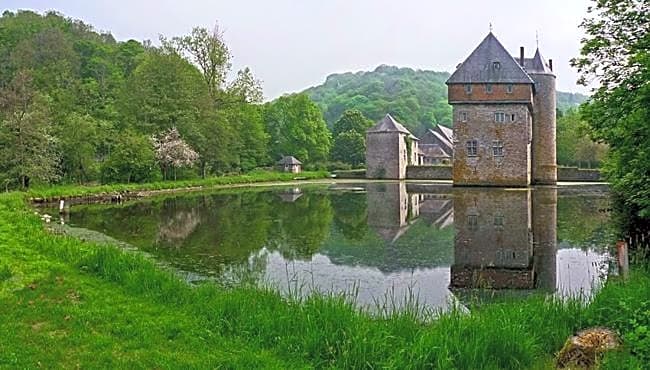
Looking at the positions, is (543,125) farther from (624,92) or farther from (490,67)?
(624,92)

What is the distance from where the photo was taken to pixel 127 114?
124ft

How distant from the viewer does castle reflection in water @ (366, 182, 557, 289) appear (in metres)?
9.35

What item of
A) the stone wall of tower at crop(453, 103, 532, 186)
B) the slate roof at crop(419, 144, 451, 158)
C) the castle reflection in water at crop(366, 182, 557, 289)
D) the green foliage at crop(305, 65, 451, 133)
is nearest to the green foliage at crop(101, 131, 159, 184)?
the castle reflection in water at crop(366, 182, 557, 289)

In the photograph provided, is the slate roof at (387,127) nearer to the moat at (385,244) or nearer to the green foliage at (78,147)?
A: the green foliage at (78,147)

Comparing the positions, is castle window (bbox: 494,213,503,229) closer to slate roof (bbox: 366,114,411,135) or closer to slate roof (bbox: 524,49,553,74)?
slate roof (bbox: 524,49,553,74)

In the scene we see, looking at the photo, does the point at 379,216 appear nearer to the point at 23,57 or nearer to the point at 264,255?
the point at 264,255

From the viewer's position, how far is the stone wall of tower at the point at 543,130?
36.8 metres

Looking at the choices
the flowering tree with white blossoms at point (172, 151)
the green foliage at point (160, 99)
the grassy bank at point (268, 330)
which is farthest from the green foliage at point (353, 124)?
the grassy bank at point (268, 330)

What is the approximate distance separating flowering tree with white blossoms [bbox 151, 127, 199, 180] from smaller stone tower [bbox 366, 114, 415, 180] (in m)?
18.2

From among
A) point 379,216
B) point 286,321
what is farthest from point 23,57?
point 286,321

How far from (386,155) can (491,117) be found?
1742cm

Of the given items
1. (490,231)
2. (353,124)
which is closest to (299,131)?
(353,124)

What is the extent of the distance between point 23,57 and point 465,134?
33616 millimetres

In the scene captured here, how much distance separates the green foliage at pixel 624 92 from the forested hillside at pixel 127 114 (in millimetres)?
A: 21582
